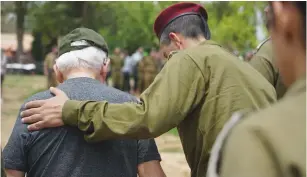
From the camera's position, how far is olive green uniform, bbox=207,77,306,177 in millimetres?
1179

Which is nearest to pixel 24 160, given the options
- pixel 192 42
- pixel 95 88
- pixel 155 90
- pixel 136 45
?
pixel 95 88

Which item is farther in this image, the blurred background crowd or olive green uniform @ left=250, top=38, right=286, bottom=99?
the blurred background crowd

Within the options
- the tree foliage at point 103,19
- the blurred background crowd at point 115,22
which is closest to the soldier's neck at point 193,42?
the blurred background crowd at point 115,22

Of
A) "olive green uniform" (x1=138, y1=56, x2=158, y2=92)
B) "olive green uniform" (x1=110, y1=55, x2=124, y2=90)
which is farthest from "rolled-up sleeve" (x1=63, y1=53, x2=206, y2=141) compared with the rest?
"olive green uniform" (x1=110, y1=55, x2=124, y2=90)

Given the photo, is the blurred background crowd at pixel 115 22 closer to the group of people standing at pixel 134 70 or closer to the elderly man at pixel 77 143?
the group of people standing at pixel 134 70

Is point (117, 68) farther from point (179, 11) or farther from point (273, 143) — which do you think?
point (273, 143)

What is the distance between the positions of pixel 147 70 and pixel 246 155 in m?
20.5

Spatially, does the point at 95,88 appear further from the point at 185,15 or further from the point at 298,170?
the point at 298,170

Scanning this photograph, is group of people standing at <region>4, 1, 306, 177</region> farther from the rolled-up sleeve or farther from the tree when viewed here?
the tree

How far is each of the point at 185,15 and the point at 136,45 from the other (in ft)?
156

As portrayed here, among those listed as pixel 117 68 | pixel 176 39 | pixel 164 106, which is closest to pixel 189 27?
pixel 176 39

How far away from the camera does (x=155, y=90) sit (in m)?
2.44

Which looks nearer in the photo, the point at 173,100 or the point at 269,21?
the point at 269,21

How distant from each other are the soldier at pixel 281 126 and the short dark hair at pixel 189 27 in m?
1.50
